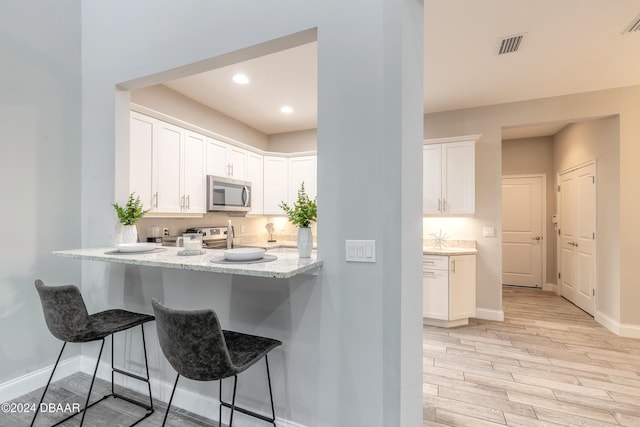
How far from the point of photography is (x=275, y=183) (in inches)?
196

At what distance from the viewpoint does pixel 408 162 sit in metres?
1.53

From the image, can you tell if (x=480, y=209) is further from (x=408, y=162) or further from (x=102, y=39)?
(x=102, y=39)

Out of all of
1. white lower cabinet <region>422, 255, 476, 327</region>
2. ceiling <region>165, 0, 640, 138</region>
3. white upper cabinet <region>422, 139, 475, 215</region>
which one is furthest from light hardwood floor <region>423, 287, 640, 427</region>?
ceiling <region>165, 0, 640, 138</region>

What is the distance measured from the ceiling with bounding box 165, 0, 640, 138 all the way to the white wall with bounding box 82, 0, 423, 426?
104 centimetres

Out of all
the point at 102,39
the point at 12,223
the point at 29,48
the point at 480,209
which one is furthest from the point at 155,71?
the point at 480,209

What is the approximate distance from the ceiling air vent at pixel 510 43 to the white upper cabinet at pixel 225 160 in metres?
3.27

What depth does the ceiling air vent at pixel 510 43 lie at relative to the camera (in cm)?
260

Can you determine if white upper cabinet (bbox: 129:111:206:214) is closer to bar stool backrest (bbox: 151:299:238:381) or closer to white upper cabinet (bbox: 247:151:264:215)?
white upper cabinet (bbox: 247:151:264:215)

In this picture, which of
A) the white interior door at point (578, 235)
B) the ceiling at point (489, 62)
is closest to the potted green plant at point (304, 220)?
Answer: the ceiling at point (489, 62)

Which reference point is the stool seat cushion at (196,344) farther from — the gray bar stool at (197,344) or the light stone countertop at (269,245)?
the light stone countertop at (269,245)

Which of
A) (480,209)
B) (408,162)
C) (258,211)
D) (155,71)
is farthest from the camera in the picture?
(258,211)

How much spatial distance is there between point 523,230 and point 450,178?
10.2 feet

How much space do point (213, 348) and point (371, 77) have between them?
1509 mm

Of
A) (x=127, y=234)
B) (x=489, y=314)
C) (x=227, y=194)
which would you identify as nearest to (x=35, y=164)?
(x=127, y=234)
